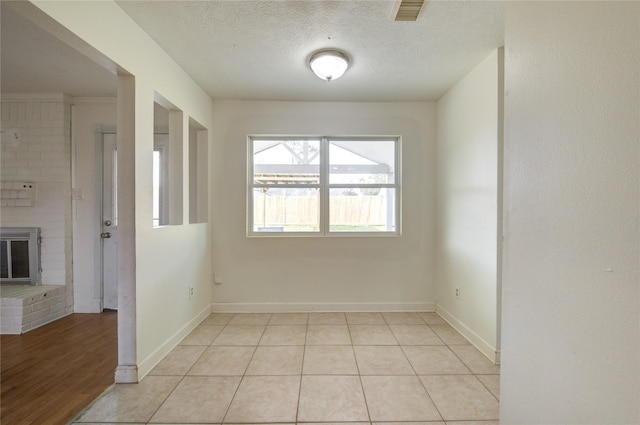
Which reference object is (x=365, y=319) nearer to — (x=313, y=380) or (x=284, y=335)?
(x=284, y=335)

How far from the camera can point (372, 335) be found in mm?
2791

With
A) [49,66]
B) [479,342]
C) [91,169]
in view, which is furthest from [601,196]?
[91,169]

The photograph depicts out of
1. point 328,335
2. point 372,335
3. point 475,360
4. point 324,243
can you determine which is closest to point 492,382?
point 475,360

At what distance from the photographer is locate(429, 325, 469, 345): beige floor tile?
2.66 meters

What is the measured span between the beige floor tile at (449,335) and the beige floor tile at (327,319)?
37.2 inches

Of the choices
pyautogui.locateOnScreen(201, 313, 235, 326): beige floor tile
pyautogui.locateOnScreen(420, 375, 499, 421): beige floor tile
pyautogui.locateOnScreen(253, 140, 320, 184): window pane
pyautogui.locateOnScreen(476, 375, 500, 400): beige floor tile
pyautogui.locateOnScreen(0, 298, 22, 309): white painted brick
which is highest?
pyautogui.locateOnScreen(253, 140, 320, 184): window pane

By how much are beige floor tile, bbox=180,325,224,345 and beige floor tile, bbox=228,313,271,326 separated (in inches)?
7.6

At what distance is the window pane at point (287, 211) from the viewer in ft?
11.6

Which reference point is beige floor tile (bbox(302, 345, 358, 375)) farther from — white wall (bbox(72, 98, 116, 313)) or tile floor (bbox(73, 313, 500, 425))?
white wall (bbox(72, 98, 116, 313))

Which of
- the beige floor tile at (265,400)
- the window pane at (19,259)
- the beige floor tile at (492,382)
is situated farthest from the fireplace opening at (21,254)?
the beige floor tile at (492,382)

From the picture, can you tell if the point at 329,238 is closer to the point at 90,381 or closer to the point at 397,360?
the point at 397,360

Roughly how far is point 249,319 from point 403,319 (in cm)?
172

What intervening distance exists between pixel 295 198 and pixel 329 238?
0.65m

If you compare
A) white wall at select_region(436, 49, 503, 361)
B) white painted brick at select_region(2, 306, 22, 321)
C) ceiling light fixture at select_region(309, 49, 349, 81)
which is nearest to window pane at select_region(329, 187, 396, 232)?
white wall at select_region(436, 49, 503, 361)
